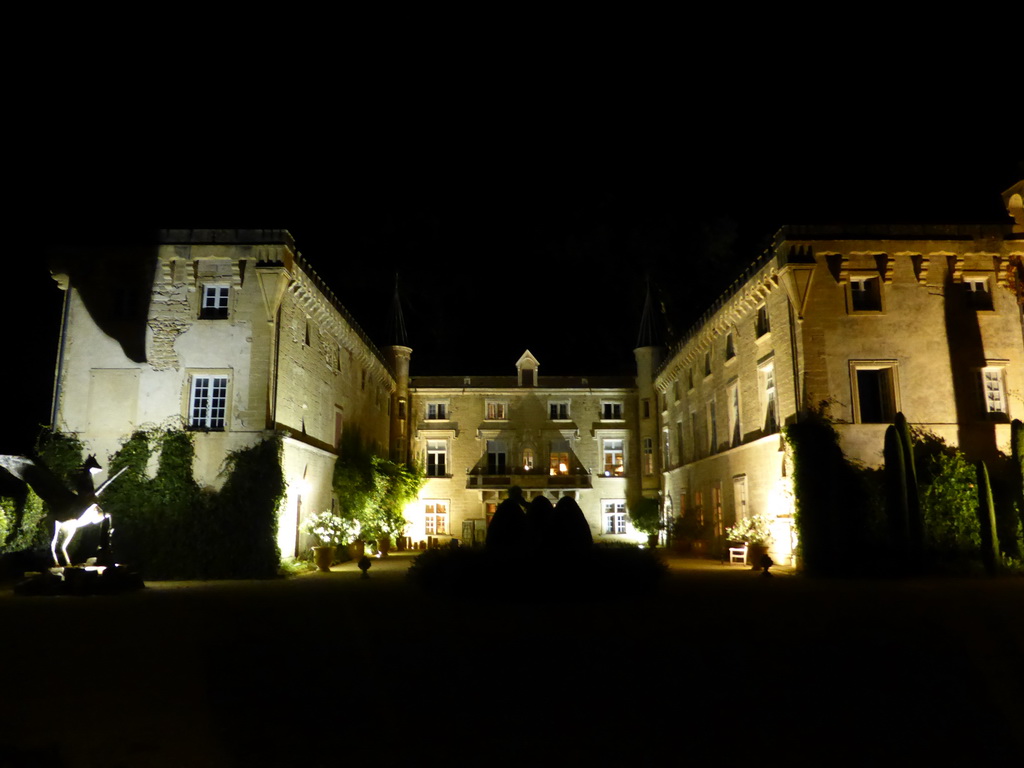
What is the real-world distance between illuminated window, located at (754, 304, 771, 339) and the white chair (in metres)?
6.50

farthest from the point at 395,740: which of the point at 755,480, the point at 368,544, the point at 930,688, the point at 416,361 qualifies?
the point at 416,361

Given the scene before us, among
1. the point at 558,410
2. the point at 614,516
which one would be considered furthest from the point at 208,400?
the point at 614,516

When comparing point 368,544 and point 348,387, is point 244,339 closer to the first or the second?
point 348,387

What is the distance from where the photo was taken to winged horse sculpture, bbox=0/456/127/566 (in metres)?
15.1

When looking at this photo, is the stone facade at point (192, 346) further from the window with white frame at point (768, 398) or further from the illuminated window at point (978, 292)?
the illuminated window at point (978, 292)

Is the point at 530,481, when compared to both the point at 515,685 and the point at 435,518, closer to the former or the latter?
the point at 435,518

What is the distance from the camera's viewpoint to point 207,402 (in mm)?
19453

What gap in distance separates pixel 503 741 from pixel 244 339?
16495 mm

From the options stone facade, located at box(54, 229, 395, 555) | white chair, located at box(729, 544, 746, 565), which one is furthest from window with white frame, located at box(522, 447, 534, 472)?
stone facade, located at box(54, 229, 395, 555)

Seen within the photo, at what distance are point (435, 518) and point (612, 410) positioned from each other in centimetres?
1112

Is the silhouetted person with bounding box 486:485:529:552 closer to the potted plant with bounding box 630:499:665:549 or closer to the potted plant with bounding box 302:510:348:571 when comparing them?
the potted plant with bounding box 302:510:348:571

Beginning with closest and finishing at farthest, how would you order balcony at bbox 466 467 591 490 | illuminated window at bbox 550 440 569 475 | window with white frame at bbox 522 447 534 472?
balcony at bbox 466 467 591 490
illuminated window at bbox 550 440 569 475
window with white frame at bbox 522 447 534 472

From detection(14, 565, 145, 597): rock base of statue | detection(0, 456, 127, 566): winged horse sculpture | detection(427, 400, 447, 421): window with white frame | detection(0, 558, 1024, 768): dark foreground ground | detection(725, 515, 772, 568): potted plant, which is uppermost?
detection(427, 400, 447, 421): window with white frame

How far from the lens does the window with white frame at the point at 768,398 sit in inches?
818
